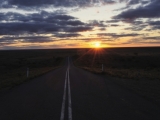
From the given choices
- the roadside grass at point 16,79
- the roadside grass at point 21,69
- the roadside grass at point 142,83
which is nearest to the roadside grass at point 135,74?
the roadside grass at point 142,83

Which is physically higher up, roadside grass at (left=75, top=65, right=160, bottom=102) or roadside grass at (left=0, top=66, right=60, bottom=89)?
roadside grass at (left=75, top=65, right=160, bottom=102)

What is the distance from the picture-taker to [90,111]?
744 cm

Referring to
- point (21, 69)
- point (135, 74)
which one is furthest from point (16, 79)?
point (21, 69)

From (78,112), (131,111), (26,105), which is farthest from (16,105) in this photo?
(131,111)

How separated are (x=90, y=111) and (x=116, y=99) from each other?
7.97 feet

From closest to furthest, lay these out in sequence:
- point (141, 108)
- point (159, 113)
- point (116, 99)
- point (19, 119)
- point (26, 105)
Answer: point (19, 119)
point (159, 113)
point (141, 108)
point (26, 105)
point (116, 99)

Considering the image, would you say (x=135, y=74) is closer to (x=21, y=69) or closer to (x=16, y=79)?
(x=16, y=79)

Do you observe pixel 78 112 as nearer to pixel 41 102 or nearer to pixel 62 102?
pixel 62 102

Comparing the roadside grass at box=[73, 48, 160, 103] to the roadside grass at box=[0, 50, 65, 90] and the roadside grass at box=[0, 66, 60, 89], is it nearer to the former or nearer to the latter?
the roadside grass at box=[0, 66, 60, 89]

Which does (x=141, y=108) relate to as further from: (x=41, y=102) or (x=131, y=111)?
(x=41, y=102)

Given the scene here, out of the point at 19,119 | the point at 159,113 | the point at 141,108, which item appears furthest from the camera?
the point at 141,108

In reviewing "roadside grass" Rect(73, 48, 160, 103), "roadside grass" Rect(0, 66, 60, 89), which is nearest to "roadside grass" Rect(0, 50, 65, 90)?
"roadside grass" Rect(0, 66, 60, 89)

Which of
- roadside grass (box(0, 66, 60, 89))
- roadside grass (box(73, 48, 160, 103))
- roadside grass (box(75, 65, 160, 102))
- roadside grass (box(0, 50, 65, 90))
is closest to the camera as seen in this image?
roadside grass (box(75, 65, 160, 102))

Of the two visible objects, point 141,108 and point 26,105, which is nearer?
point 141,108
